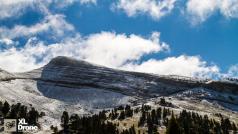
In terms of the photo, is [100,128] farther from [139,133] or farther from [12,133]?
[12,133]

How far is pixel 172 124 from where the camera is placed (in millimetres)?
96375

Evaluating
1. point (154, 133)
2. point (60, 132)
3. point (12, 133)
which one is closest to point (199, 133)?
point (154, 133)

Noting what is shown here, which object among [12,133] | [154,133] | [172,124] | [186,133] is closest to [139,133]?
[154,133]

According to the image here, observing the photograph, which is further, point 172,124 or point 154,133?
point 154,133

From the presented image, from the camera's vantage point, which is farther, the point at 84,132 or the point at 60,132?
the point at 60,132

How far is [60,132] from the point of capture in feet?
656

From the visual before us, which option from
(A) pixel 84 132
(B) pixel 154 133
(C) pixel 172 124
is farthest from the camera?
(B) pixel 154 133

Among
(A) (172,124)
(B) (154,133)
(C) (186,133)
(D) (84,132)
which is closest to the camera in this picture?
(A) (172,124)

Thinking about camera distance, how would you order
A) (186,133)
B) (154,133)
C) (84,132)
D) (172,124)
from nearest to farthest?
1. (172,124)
2. (186,133)
3. (84,132)
4. (154,133)

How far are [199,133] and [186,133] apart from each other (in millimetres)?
37632

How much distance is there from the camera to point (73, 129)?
199m

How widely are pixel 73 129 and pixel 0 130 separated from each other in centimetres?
3671

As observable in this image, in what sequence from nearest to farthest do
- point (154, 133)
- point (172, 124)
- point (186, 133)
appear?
point (172, 124)
point (186, 133)
point (154, 133)

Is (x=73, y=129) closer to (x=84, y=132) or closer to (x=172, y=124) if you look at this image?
(x=84, y=132)
